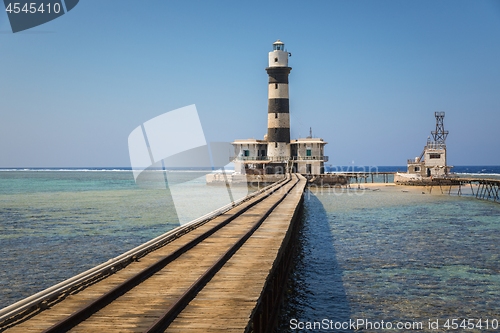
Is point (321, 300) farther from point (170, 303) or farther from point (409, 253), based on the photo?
point (409, 253)

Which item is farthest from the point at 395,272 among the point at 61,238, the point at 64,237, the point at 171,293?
the point at 64,237

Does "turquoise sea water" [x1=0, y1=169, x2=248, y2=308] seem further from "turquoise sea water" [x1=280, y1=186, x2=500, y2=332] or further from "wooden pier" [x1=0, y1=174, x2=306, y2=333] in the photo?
"turquoise sea water" [x1=280, y1=186, x2=500, y2=332]

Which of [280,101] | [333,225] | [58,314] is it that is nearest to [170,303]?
[58,314]

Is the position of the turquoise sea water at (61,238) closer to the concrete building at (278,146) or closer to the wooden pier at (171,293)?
the wooden pier at (171,293)

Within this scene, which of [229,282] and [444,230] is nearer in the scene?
[229,282]

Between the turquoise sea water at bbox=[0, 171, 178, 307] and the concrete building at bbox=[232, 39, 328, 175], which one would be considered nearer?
the turquoise sea water at bbox=[0, 171, 178, 307]

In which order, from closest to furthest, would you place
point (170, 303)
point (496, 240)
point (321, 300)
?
point (170, 303)
point (321, 300)
point (496, 240)

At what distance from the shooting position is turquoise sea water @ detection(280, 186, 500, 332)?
49.7 feet

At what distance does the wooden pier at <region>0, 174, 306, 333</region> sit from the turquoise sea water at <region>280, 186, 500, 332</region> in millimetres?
1884

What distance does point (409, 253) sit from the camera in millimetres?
24219

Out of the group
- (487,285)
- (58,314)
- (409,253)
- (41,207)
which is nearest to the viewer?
(58,314)

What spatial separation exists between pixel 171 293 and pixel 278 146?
2494 inches

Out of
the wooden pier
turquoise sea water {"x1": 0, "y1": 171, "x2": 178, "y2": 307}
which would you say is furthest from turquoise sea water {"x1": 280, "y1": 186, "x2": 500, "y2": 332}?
turquoise sea water {"x1": 0, "y1": 171, "x2": 178, "y2": 307}

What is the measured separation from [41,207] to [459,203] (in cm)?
4302
